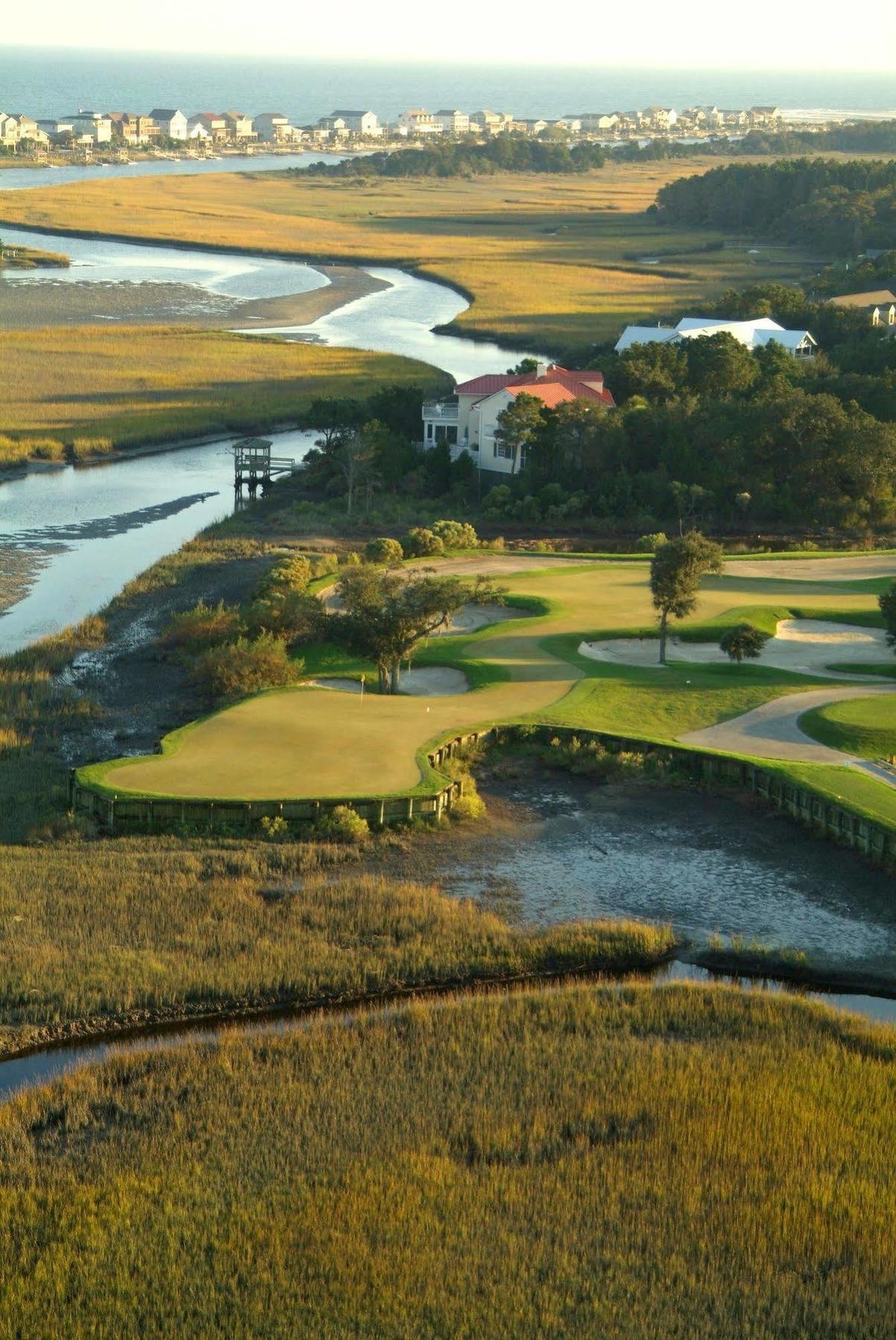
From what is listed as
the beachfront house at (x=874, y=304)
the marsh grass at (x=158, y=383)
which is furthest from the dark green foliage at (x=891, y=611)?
the beachfront house at (x=874, y=304)

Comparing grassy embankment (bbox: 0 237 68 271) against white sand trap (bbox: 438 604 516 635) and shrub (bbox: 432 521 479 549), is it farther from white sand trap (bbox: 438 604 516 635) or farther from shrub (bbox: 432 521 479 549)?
white sand trap (bbox: 438 604 516 635)

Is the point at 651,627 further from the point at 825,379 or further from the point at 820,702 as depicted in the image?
the point at 825,379

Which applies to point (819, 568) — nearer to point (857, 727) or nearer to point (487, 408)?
point (487, 408)

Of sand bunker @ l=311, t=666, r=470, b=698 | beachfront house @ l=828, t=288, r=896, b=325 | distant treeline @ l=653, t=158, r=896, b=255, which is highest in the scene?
distant treeline @ l=653, t=158, r=896, b=255

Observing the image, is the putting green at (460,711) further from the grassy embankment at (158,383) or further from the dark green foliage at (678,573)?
the grassy embankment at (158,383)

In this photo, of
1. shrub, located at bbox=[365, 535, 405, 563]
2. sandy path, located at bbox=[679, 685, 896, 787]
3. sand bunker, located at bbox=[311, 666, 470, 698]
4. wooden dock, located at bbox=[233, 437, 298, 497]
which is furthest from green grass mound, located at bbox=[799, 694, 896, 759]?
wooden dock, located at bbox=[233, 437, 298, 497]

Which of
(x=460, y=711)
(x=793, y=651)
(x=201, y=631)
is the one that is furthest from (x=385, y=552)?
(x=460, y=711)
